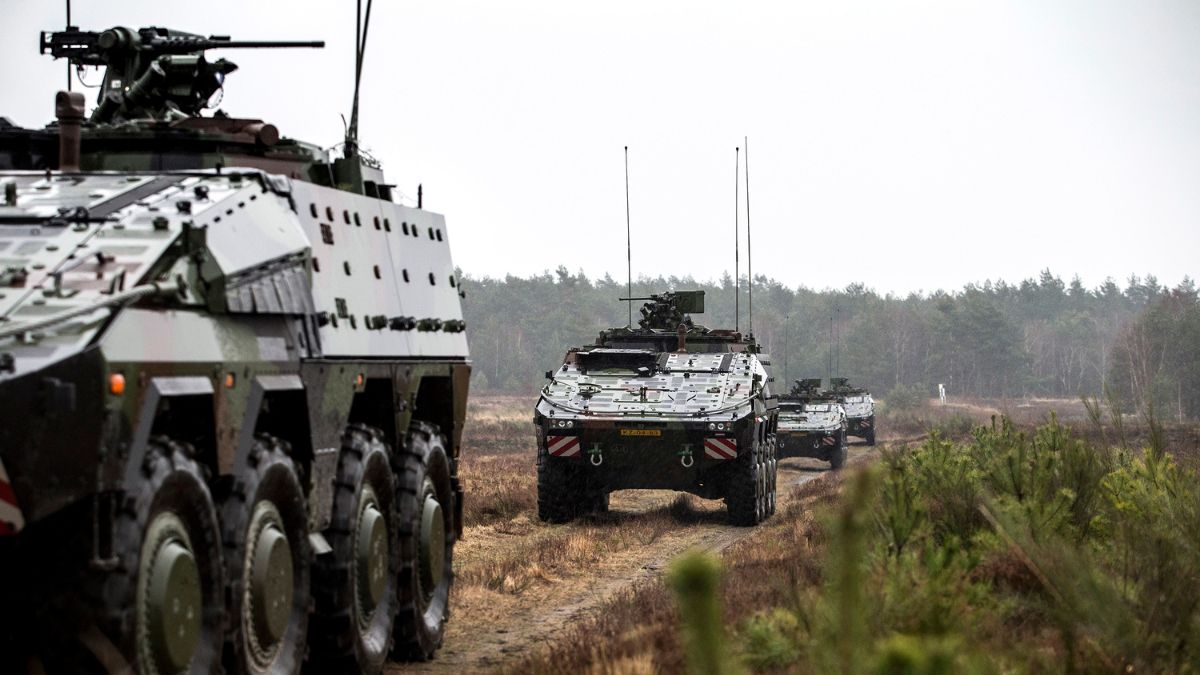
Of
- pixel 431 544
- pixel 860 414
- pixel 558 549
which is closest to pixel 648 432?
pixel 558 549

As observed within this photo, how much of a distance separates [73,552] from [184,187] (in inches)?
89.3

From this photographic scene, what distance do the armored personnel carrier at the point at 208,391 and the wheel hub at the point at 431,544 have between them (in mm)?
21

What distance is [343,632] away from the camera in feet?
25.4

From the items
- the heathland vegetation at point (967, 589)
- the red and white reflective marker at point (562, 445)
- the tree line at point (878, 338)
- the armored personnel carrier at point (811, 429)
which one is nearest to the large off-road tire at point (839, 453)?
the armored personnel carrier at point (811, 429)

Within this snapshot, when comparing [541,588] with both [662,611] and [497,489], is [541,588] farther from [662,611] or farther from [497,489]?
[497,489]

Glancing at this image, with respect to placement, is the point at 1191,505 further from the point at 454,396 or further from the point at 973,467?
the point at 454,396

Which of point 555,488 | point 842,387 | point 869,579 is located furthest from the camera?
point 842,387

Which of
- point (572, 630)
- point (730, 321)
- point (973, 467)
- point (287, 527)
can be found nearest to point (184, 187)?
point (287, 527)

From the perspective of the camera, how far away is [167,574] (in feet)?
18.6

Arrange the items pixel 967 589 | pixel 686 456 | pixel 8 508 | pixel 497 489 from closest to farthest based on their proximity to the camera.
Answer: pixel 8 508
pixel 967 589
pixel 686 456
pixel 497 489

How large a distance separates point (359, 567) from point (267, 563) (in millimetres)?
1442

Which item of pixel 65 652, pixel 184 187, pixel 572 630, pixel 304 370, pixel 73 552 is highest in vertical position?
pixel 184 187

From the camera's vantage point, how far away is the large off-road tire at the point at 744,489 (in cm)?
1848

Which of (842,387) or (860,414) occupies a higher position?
(842,387)
